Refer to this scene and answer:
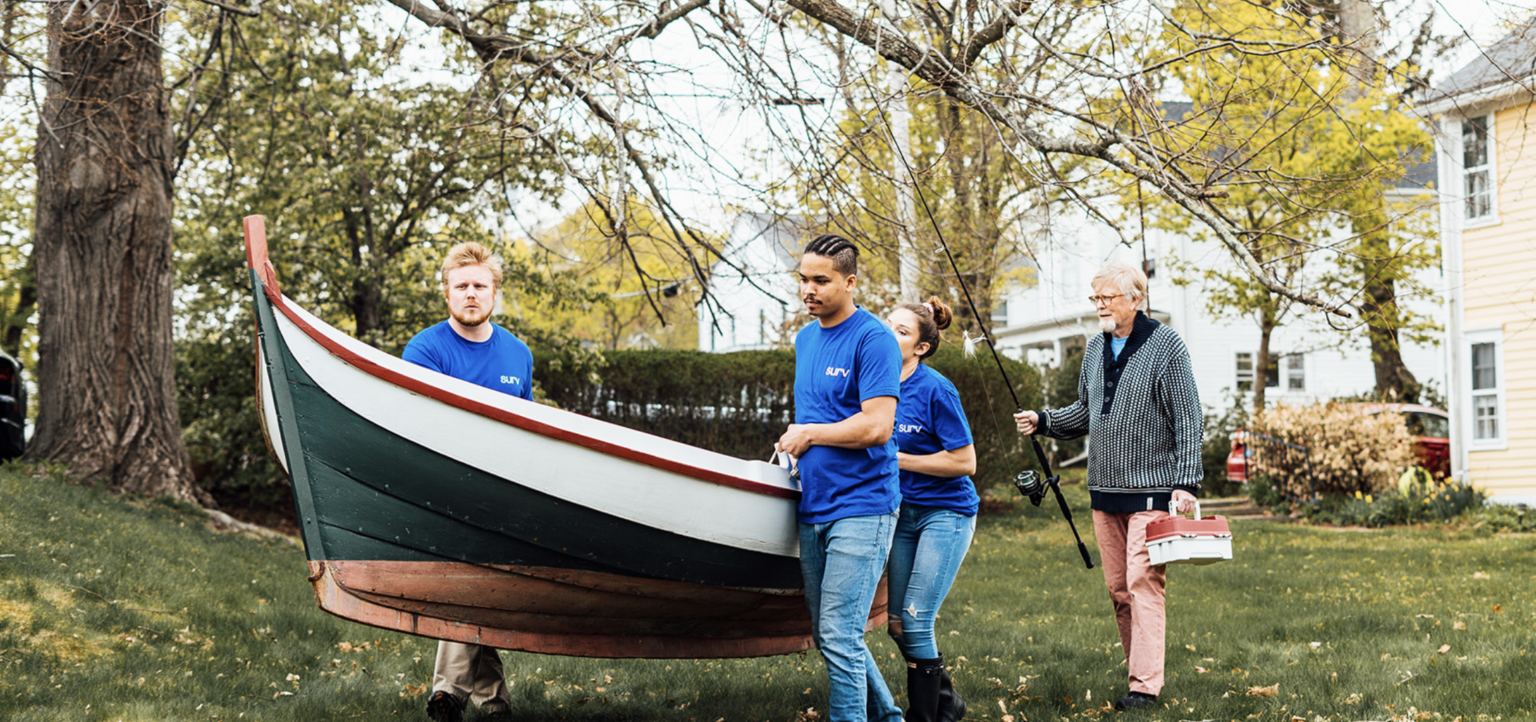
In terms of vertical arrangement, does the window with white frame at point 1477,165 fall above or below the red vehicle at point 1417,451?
above

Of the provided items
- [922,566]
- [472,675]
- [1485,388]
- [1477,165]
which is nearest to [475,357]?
[472,675]

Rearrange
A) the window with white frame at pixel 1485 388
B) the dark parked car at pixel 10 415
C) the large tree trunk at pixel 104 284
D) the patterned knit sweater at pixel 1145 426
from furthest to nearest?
the window with white frame at pixel 1485 388 < the dark parked car at pixel 10 415 < the large tree trunk at pixel 104 284 < the patterned knit sweater at pixel 1145 426

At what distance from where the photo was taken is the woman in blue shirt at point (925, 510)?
4.05 meters

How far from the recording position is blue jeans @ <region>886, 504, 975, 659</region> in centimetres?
404

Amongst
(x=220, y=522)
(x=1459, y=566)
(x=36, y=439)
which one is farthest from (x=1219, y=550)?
(x=36, y=439)

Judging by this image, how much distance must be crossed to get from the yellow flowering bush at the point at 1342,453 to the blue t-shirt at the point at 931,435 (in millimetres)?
11338

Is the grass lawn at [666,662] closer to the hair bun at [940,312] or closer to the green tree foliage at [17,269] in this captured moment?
the hair bun at [940,312]

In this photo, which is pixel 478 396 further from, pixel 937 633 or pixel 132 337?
pixel 132 337

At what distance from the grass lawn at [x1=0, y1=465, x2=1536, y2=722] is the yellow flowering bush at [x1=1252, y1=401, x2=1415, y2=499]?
5.15 metres

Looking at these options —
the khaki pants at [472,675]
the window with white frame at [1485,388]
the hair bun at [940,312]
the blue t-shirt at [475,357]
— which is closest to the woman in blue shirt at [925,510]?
the hair bun at [940,312]

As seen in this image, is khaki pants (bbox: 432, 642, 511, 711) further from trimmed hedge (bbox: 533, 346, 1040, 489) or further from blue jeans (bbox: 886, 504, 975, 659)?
trimmed hedge (bbox: 533, 346, 1040, 489)

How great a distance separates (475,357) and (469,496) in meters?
0.75

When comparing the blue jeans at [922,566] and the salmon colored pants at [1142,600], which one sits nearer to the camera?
the blue jeans at [922,566]

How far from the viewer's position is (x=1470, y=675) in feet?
16.1
